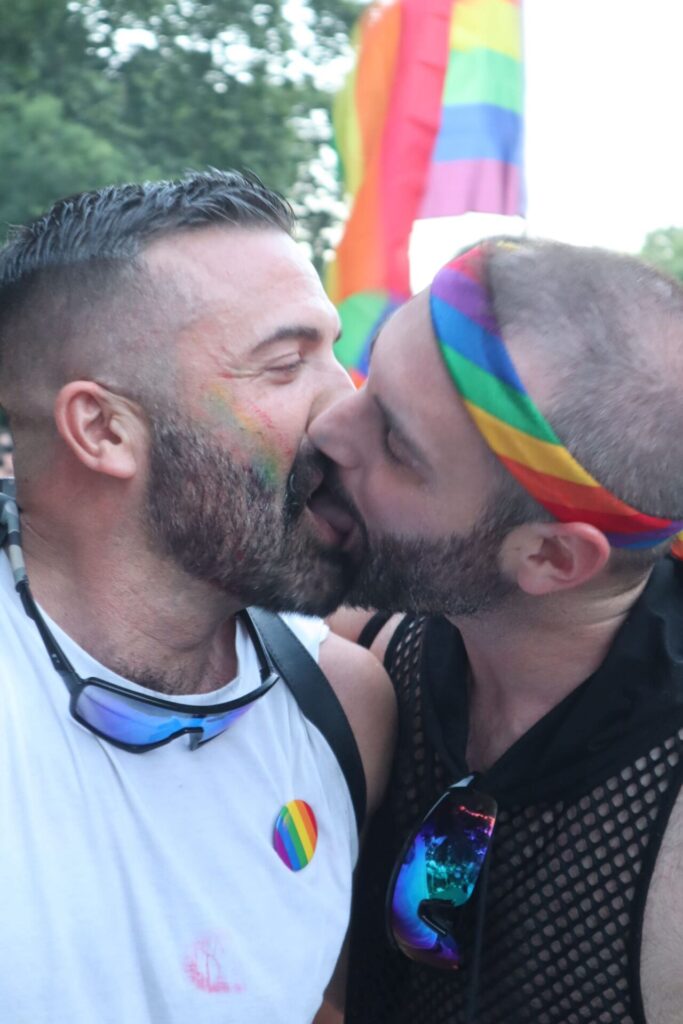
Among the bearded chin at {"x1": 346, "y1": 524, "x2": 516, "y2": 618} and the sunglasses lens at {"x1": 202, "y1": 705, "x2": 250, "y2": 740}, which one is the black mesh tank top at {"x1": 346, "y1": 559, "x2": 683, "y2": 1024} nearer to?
the bearded chin at {"x1": 346, "y1": 524, "x2": 516, "y2": 618}

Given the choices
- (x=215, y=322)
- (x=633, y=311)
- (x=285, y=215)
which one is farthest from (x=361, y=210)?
(x=633, y=311)

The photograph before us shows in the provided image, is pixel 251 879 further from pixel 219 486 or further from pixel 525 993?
pixel 219 486

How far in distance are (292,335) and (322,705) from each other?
84 cm

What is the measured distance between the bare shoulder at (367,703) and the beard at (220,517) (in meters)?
0.23

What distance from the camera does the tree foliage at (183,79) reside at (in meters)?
13.4

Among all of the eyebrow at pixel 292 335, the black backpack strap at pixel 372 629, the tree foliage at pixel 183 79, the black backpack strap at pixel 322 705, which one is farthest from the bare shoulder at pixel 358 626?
the tree foliage at pixel 183 79

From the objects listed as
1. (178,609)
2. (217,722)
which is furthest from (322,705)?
(178,609)

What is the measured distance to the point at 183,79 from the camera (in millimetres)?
14422

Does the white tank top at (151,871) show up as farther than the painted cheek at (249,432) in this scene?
No

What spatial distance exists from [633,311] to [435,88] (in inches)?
99.3

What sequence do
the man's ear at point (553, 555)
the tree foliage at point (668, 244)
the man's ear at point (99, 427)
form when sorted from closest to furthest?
the man's ear at point (553, 555)
the man's ear at point (99, 427)
the tree foliage at point (668, 244)

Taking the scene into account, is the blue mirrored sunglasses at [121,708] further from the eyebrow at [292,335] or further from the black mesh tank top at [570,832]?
the eyebrow at [292,335]

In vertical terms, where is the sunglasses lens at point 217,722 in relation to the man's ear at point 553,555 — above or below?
below

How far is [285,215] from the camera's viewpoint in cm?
282
